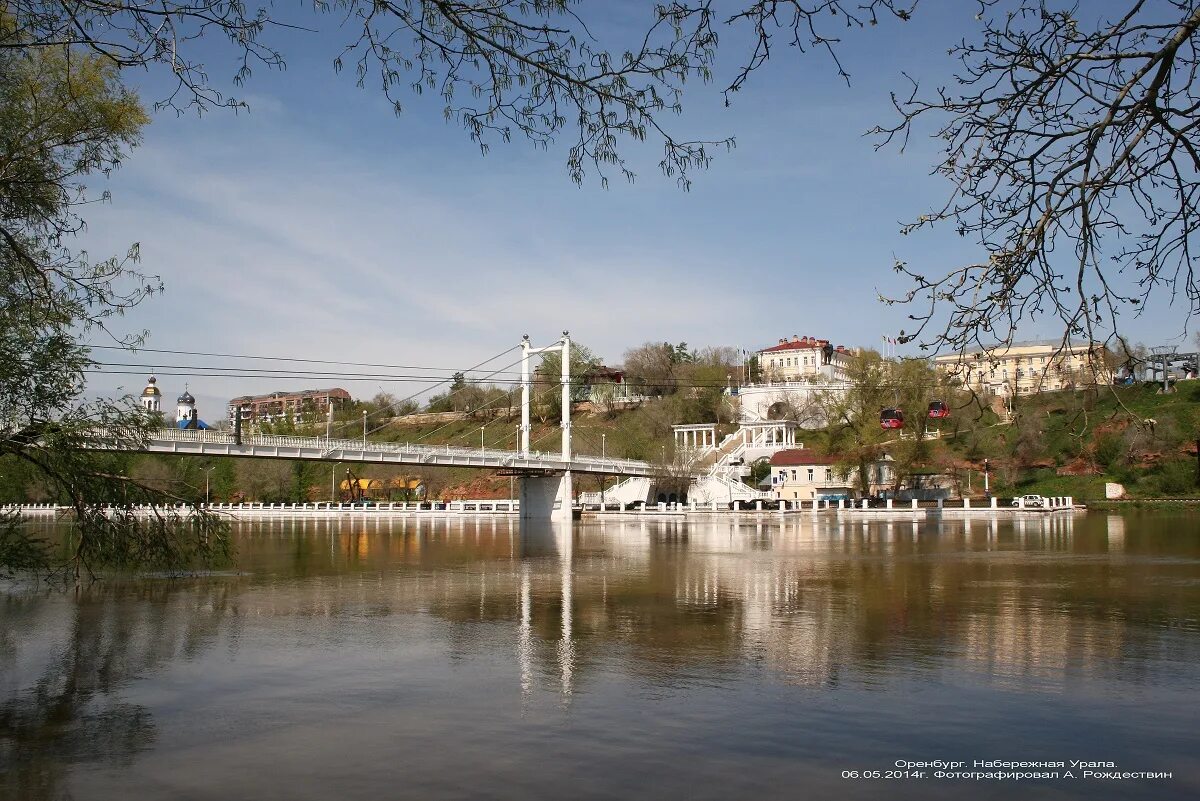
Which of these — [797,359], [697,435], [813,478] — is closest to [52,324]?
[813,478]

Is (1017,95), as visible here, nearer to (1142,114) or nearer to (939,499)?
(1142,114)

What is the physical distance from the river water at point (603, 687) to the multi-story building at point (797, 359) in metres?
105

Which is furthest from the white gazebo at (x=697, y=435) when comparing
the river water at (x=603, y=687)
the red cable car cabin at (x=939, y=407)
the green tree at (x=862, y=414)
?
the river water at (x=603, y=687)

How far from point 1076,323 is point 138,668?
1316cm

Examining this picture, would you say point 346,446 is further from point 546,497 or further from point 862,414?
point 862,414

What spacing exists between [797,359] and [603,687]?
124898 mm

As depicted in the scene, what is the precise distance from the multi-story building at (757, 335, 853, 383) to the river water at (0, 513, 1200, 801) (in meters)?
105

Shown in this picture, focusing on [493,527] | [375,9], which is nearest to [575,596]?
[375,9]

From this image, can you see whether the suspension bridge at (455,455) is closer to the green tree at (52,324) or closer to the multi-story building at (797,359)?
the green tree at (52,324)

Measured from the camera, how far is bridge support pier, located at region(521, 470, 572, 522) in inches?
2798

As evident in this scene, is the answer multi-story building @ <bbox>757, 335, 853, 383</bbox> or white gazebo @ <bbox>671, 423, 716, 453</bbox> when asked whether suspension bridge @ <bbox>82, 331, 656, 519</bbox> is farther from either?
multi-story building @ <bbox>757, 335, 853, 383</bbox>

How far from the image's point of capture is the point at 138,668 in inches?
532

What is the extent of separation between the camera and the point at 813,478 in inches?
3167

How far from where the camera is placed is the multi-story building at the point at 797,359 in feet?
422
